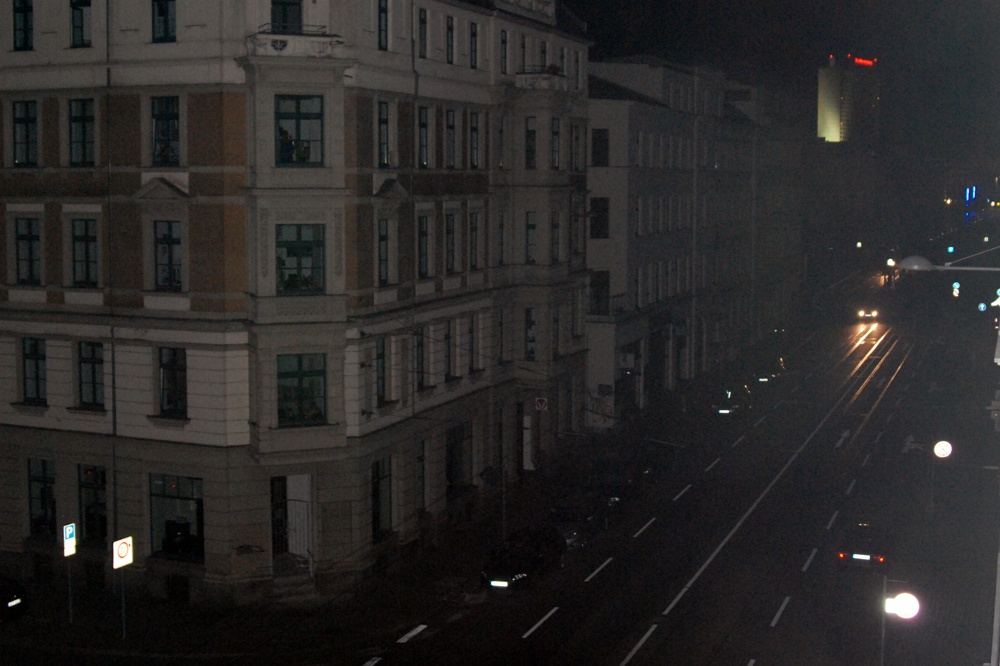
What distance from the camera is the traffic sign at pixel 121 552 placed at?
36.9m

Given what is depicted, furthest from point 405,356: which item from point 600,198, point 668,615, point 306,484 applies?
point 600,198

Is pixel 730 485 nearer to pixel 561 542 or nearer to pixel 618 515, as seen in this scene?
pixel 618 515

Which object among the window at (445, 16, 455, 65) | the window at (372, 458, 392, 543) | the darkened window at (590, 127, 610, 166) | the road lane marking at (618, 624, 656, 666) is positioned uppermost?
the window at (445, 16, 455, 65)

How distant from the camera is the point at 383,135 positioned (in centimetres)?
4488

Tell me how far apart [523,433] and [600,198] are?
20.4m

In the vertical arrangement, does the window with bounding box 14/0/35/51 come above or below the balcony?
above

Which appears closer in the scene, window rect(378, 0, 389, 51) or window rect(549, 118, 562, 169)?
window rect(378, 0, 389, 51)

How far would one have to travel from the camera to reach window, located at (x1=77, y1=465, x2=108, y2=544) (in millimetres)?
43312

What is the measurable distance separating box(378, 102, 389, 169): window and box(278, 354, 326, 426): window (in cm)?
738

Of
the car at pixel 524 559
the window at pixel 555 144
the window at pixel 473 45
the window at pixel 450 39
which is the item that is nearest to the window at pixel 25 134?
the window at pixel 450 39

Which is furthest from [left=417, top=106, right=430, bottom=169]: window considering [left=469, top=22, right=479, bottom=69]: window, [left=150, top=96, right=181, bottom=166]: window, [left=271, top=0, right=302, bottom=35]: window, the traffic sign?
the traffic sign

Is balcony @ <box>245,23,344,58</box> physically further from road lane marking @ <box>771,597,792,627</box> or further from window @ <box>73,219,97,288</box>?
road lane marking @ <box>771,597,792,627</box>

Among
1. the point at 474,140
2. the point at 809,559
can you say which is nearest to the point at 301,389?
the point at 474,140

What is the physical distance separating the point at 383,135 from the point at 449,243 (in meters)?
7.57
